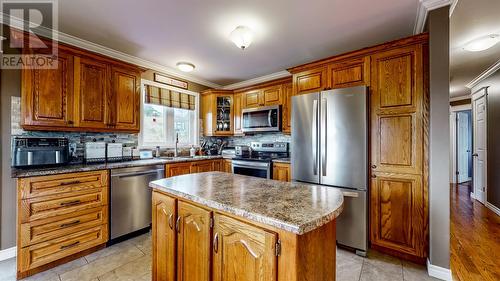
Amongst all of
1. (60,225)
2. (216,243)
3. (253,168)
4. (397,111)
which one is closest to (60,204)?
(60,225)

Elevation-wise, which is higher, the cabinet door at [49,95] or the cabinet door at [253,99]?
the cabinet door at [253,99]

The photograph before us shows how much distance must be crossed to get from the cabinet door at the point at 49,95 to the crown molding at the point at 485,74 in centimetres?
640

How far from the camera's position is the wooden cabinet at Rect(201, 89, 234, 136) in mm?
4414

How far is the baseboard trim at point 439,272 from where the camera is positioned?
1.91m

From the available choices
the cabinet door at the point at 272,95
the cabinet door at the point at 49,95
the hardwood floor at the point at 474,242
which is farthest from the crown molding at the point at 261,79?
the hardwood floor at the point at 474,242

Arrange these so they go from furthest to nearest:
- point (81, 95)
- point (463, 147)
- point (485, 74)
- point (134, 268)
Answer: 1. point (463, 147)
2. point (485, 74)
3. point (81, 95)
4. point (134, 268)

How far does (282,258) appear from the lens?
89 centimetres

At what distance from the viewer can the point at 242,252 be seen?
1.03 meters

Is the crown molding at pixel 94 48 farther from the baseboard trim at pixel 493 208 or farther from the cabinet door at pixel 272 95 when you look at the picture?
the baseboard trim at pixel 493 208

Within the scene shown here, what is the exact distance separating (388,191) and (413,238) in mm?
505

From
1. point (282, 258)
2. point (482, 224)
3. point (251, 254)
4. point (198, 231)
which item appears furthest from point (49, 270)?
point (482, 224)

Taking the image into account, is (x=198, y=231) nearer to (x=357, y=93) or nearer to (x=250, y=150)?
(x=357, y=93)

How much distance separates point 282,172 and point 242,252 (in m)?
2.25

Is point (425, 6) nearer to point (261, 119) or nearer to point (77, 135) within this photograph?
point (261, 119)
